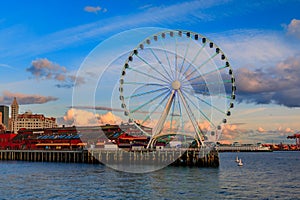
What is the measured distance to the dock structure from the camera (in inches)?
2586

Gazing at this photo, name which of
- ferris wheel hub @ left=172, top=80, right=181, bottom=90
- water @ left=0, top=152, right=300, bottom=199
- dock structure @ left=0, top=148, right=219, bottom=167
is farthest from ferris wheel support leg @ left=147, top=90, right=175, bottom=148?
water @ left=0, top=152, right=300, bottom=199

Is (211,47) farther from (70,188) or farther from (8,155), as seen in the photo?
(8,155)

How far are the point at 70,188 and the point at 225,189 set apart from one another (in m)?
15.0

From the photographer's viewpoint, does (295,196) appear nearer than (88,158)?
Yes

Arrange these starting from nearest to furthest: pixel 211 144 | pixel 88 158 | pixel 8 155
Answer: pixel 211 144, pixel 88 158, pixel 8 155

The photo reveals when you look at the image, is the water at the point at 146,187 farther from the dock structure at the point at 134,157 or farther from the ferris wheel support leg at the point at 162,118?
the dock structure at the point at 134,157

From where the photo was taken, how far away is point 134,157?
7275cm

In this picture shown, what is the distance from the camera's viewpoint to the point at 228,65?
5941 cm

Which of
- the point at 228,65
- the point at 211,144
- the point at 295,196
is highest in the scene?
the point at 228,65

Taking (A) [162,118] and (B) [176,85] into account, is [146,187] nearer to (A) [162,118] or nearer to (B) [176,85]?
(B) [176,85]

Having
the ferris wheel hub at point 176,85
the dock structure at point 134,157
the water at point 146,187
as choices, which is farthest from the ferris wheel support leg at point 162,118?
the water at point 146,187

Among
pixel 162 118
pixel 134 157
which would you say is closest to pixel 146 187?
pixel 162 118

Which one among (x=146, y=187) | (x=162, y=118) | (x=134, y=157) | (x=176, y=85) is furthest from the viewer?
(x=134, y=157)

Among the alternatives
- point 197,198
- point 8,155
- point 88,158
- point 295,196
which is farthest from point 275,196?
point 8,155
